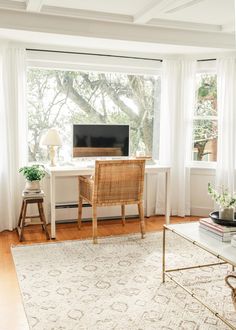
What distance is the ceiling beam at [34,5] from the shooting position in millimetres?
3221

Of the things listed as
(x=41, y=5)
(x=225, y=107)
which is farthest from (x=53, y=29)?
(x=225, y=107)

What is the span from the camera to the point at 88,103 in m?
4.83

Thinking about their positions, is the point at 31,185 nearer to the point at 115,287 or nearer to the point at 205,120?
the point at 115,287

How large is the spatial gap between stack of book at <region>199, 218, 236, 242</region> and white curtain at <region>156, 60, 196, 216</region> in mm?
2253

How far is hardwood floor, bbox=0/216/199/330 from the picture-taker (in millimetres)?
2426

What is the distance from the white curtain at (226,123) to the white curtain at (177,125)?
0.36m

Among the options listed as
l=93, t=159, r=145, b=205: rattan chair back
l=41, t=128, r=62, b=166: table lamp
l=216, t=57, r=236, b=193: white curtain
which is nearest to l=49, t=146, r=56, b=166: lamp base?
l=41, t=128, r=62, b=166: table lamp

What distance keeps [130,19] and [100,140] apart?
4.54 feet

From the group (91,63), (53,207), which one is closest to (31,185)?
(53,207)

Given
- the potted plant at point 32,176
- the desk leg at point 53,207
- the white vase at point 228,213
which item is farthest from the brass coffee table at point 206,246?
the potted plant at point 32,176

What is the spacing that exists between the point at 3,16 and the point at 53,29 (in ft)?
1.58

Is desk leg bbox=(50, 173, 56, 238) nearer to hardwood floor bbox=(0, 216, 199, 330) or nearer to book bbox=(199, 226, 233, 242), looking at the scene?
hardwood floor bbox=(0, 216, 199, 330)

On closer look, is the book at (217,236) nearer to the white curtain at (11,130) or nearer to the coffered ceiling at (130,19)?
the coffered ceiling at (130,19)

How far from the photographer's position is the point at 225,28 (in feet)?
13.6
